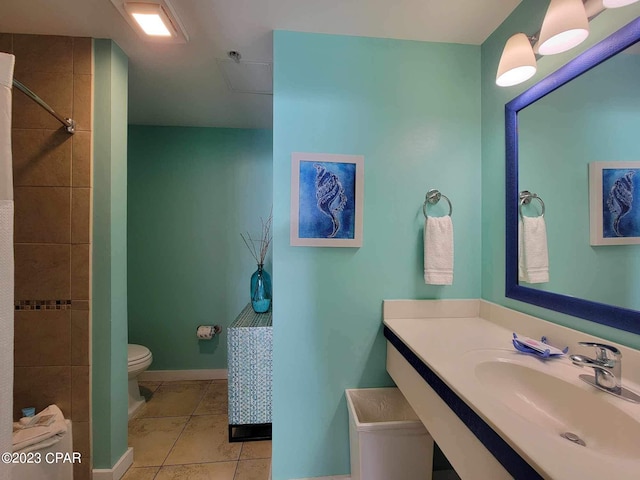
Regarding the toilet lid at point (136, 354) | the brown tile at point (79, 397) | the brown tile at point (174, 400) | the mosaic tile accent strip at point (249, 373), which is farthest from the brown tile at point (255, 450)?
the toilet lid at point (136, 354)

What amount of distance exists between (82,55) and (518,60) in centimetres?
209

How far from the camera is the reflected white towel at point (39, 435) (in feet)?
3.78

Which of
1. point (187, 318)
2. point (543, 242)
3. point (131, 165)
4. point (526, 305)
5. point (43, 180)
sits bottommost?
point (187, 318)

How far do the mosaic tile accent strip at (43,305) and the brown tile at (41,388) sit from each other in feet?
1.02

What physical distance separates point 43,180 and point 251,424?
1.87m

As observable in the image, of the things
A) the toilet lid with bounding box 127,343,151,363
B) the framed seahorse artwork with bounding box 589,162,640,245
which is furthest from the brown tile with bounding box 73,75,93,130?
the framed seahorse artwork with bounding box 589,162,640,245

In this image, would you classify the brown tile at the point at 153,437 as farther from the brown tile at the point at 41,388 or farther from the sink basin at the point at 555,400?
the sink basin at the point at 555,400

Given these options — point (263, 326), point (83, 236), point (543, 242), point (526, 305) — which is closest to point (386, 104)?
point (543, 242)

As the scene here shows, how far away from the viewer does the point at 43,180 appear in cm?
138

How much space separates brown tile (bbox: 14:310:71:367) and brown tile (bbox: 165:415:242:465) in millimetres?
848

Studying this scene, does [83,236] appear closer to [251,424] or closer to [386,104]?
[251,424]

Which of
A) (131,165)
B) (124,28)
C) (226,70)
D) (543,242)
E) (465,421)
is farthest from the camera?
(131,165)

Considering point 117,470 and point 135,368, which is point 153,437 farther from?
point 135,368

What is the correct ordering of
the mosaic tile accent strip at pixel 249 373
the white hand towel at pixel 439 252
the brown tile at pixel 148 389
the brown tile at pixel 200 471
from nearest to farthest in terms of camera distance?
the white hand towel at pixel 439 252, the brown tile at pixel 200 471, the mosaic tile accent strip at pixel 249 373, the brown tile at pixel 148 389
